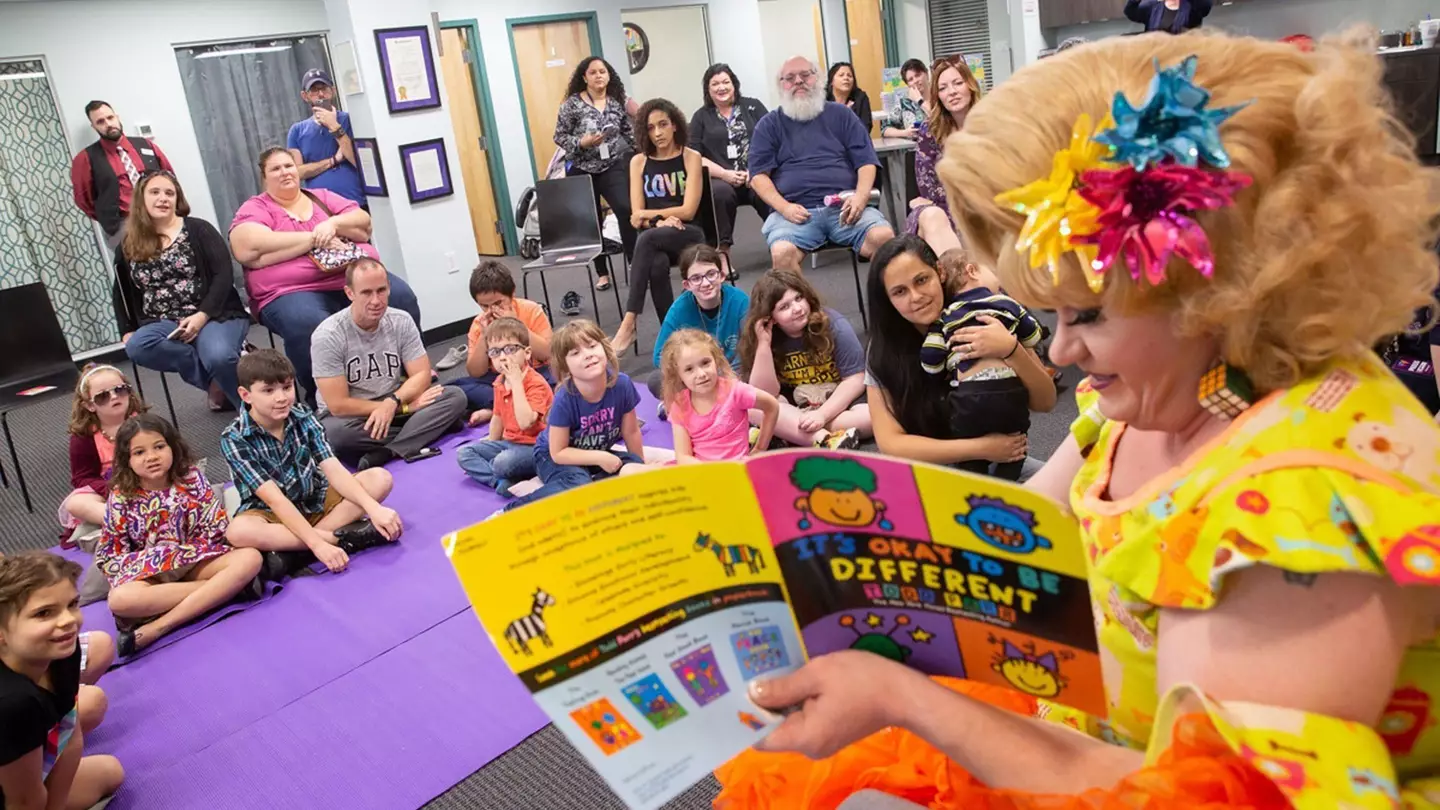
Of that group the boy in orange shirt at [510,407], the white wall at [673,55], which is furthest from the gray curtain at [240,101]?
the boy in orange shirt at [510,407]

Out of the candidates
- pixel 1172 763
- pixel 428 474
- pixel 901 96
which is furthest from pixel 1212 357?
pixel 901 96

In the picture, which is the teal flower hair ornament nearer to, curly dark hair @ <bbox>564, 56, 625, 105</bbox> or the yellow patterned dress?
the yellow patterned dress

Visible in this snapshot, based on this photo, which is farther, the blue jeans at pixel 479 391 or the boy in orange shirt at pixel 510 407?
the blue jeans at pixel 479 391

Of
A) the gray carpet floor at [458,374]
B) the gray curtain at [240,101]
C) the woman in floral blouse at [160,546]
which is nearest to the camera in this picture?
the gray carpet floor at [458,374]

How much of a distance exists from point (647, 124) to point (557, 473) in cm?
286

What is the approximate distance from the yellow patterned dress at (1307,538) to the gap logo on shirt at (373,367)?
412 cm

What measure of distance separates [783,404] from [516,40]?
628 centimetres

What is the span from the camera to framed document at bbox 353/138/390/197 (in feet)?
20.3

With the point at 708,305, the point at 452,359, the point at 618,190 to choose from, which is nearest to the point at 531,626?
the point at 708,305

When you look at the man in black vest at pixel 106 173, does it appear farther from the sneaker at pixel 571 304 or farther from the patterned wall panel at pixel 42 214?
the sneaker at pixel 571 304

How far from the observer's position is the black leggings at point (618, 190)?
6.94 m

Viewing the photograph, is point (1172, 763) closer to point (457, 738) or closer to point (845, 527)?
point (845, 527)

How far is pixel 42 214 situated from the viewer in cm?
725

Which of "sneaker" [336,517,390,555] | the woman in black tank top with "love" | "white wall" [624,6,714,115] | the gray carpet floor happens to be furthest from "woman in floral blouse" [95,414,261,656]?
"white wall" [624,6,714,115]
